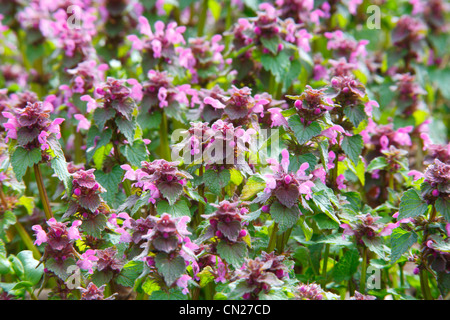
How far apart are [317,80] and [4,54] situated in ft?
11.4

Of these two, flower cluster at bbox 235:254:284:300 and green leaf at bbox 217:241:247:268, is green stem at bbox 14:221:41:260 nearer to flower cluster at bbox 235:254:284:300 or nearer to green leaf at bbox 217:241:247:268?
green leaf at bbox 217:241:247:268

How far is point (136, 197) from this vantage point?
262 centimetres

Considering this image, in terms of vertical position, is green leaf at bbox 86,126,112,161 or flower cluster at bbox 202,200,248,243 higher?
green leaf at bbox 86,126,112,161

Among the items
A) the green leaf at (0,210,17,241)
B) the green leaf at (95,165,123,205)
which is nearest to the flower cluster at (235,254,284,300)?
the green leaf at (95,165,123,205)

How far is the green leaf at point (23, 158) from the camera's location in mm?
2490

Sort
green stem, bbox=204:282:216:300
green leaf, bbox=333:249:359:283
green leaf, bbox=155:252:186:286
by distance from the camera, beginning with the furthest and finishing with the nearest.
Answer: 1. green leaf, bbox=333:249:359:283
2. green stem, bbox=204:282:216:300
3. green leaf, bbox=155:252:186:286

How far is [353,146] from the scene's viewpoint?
278 cm

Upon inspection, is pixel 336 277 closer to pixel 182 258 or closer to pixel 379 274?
pixel 379 274

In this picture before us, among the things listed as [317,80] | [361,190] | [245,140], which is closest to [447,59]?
[317,80]

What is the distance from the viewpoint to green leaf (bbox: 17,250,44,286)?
8.91ft

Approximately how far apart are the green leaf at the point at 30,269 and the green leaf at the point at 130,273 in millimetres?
482

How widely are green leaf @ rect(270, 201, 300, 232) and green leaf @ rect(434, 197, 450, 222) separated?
65cm

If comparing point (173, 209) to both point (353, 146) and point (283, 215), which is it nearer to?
point (283, 215)

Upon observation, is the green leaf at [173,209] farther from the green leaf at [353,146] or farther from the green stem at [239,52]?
the green stem at [239,52]
